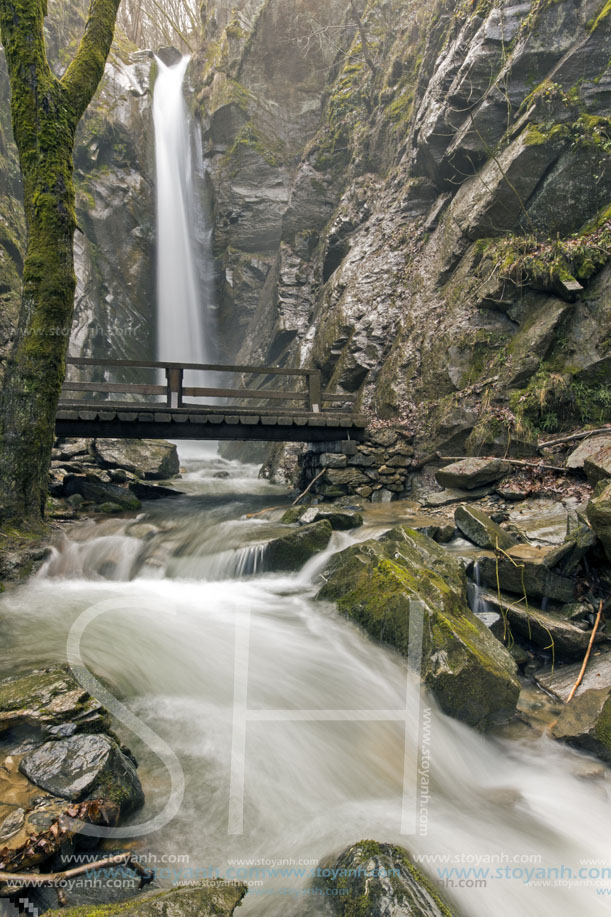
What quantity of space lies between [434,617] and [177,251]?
79.4 feet

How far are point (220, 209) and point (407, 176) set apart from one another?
12562 mm

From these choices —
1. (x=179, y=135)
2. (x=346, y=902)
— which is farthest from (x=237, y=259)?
(x=346, y=902)

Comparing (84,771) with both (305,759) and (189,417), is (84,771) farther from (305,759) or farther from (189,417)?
(189,417)

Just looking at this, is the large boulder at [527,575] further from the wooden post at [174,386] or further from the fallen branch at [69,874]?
the wooden post at [174,386]

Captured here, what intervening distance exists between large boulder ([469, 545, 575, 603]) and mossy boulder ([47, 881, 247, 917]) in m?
4.05

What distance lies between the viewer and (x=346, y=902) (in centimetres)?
191

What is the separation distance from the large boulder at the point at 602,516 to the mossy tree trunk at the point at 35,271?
6409 millimetres

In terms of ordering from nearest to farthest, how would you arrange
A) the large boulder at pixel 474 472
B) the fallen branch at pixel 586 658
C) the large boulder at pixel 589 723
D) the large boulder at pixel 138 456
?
1. the large boulder at pixel 589 723
2. the fallen branch at pixel 586 658
3. the large boulder at pixel 474 472
4. the large boulder at pixel 138 456

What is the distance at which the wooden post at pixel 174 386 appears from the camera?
9406mm

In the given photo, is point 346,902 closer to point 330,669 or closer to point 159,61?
point 330,669

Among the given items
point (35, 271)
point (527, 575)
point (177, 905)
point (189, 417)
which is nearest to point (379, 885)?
point (177, 905)

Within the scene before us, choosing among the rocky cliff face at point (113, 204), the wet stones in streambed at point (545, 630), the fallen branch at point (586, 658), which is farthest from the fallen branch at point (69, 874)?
the rocky cliff face at point (113, 204)

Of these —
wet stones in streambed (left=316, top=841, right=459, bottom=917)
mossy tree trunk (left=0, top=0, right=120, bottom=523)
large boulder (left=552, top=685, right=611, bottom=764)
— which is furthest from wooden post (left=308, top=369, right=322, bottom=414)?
wet stones in streambed (left=316, top=841, right=459, bottom=917)

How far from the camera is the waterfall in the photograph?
898 inches
